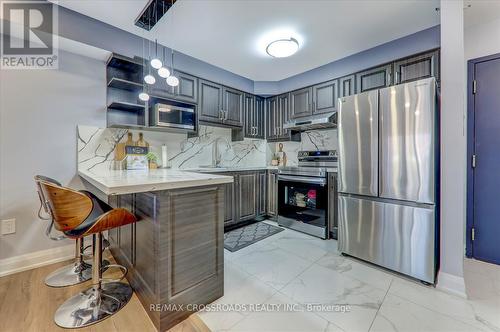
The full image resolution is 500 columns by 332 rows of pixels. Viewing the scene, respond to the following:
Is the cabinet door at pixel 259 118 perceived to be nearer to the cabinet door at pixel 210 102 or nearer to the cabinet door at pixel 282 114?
the cabinet door at pixel 282 114

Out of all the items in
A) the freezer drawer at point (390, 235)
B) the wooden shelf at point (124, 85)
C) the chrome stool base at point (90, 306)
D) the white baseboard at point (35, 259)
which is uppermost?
the wooden shelf at point (124, 85)

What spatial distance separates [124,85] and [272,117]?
238 centimetres

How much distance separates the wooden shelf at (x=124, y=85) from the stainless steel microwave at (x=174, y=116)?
0.97ft

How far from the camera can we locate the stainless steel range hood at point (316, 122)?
304 cm

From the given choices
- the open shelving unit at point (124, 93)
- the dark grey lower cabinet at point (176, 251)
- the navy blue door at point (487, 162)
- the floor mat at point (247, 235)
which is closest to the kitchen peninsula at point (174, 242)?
the dark grey lower cabinet at point (176, 251)

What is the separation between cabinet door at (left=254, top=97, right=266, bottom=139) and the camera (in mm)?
3971

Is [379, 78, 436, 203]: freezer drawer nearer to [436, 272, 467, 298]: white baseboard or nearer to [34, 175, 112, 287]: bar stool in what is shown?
[436, 272, 467, 298]: white baseboard

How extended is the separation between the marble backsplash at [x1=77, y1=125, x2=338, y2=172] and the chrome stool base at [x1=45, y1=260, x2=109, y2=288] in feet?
3.26

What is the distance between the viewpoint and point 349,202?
7.77 feet

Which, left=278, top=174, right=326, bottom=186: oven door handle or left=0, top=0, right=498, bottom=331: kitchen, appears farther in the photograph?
left=278, top=174, right=326, bottom=186: oven door handle

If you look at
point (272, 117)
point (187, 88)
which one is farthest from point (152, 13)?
point (272, 117)

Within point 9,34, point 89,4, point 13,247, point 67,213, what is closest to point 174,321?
point 67,213

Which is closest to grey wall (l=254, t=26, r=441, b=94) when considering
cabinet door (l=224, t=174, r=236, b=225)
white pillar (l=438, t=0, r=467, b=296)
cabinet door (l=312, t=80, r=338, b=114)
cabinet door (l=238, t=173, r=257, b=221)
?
cabinet door (l=312, t=80, r=338, b=114)

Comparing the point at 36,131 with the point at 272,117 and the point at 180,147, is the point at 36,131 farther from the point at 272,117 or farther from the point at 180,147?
the point at 272,117
